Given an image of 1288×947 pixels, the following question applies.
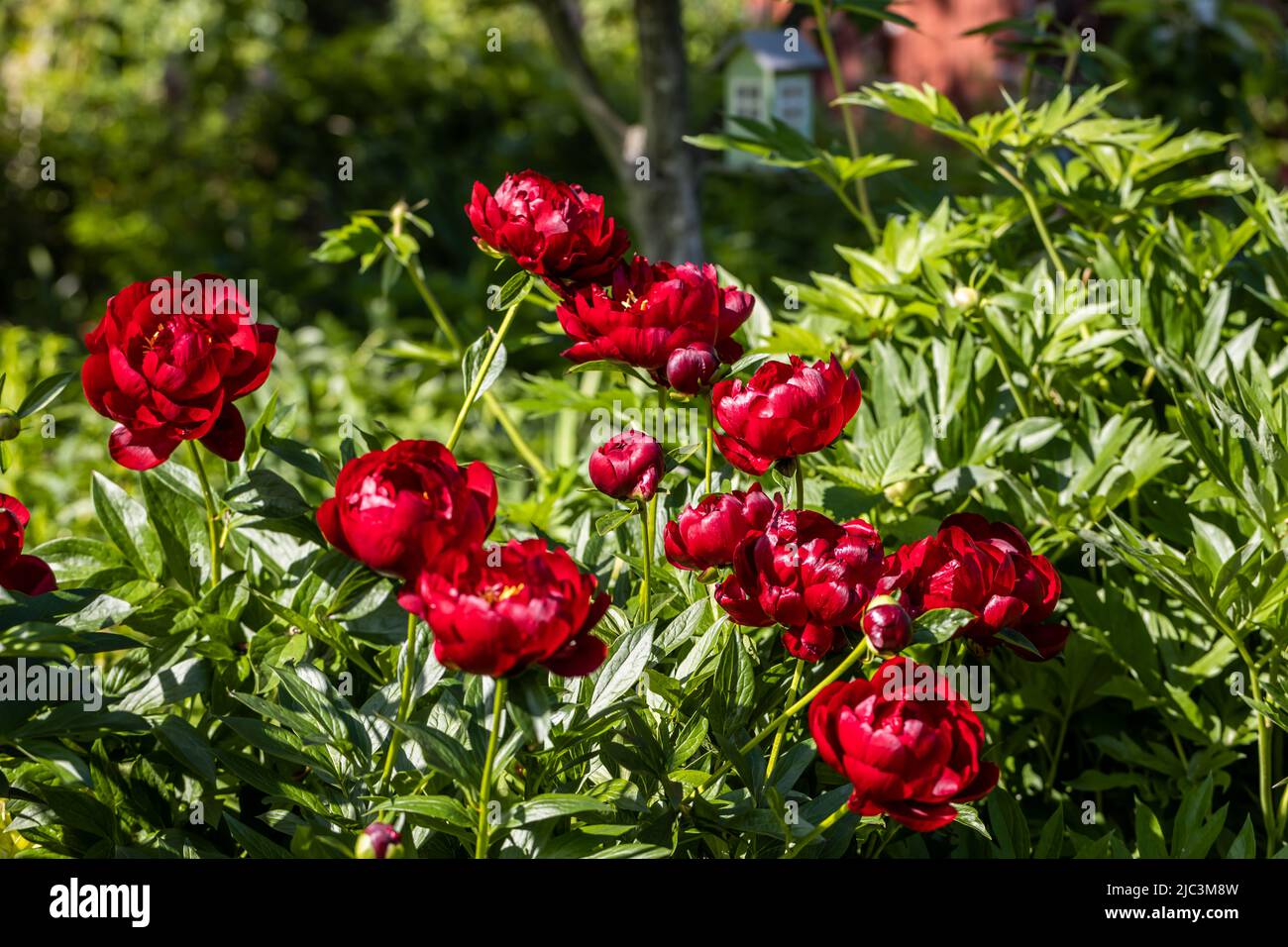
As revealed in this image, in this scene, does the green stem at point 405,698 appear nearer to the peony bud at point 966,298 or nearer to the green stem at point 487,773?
the green stem at point 487,773

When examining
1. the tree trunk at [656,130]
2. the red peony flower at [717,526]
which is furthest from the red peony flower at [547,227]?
the tree trunk at [656,130]

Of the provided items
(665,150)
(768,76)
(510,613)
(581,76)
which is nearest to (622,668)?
(510,613)

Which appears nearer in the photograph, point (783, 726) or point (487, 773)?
point (487, 773)

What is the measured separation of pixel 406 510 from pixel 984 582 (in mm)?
410

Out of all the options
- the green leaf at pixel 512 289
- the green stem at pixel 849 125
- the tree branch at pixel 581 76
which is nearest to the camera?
the green leaf at pixel 512 289

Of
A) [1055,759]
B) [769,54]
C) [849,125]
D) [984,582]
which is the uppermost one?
[769,54]

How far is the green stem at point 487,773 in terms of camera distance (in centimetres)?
77

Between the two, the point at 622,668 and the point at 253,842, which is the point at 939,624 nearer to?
the point at 622,668

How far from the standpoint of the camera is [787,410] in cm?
94

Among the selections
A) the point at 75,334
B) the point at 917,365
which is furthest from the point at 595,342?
the point at 75,334

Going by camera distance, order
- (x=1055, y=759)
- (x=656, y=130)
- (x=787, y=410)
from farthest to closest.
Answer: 1. (x=656, y=130)
2. (x=1055, y=759)
3. (x=787, y=410)

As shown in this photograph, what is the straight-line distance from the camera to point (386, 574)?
78 cm

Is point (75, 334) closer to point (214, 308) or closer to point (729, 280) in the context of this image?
point (729, 280)
